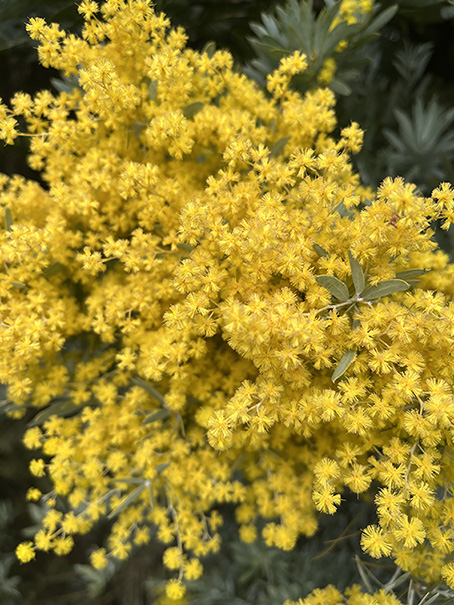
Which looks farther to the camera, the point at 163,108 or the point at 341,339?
the point at 163,108

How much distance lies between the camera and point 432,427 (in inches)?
26.7

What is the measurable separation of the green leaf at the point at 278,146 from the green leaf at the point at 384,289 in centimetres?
38

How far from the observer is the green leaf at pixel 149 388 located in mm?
955

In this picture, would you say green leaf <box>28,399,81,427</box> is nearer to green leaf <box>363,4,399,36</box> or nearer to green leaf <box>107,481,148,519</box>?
green leaf <box>107,481,148,519</box>

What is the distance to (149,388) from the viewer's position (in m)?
0.96

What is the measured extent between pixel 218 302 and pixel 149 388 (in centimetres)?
28

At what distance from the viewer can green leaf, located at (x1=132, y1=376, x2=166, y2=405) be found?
0.96 meters

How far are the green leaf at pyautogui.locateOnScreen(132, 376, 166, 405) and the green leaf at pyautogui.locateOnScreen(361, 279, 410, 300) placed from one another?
1.63 ft

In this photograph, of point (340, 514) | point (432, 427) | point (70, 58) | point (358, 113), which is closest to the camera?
point (432, 427)

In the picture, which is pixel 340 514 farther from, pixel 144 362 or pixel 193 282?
pixel 193 282

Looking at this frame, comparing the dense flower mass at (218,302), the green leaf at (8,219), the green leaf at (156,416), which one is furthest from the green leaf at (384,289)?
the green leaf at (8,219)

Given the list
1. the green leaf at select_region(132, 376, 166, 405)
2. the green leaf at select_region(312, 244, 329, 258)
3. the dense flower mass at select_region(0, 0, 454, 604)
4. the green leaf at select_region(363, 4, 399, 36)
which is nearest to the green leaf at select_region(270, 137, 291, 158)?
the dense flower mass at select_region(0, 0, 454, 604)

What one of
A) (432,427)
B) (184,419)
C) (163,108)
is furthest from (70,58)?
(432,427)

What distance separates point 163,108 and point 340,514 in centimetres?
131
